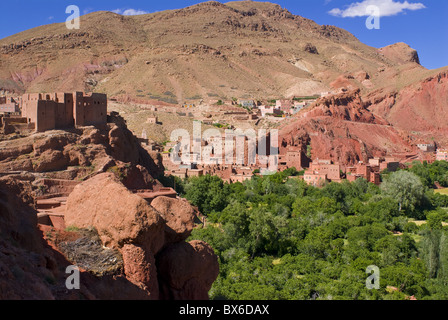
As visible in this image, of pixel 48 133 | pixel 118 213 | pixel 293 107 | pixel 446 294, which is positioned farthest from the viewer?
pixel 293 107

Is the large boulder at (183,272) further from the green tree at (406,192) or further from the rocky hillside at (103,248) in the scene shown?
the green tree at (406,192)

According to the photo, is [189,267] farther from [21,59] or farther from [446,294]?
[21,59]

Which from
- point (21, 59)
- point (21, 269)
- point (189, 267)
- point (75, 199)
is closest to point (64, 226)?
point (75, 199)

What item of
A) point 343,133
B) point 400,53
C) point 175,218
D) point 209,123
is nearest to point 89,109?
point 175,218

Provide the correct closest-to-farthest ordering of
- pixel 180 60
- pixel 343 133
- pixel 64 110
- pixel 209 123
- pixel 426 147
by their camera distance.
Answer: pixel 64 110 < pixel 209 123 < pixel 343 133 < pixel 426 147 < pixel 180 60

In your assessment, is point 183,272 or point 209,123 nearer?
point 183,272

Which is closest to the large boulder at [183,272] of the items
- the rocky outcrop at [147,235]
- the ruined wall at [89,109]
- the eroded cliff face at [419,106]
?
the rocky outcrop at [147,235]

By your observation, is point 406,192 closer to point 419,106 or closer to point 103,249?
point 103,249
